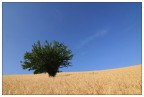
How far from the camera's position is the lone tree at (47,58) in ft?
73.6

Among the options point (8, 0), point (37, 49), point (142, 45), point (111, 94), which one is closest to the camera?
point (111, 94)

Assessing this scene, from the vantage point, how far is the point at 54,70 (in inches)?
918

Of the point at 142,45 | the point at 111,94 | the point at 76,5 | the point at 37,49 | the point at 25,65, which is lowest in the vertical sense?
the point at 111,94

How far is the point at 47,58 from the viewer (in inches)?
882

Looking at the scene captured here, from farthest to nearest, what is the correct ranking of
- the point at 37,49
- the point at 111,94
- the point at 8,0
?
the point at 37,49 < the point at 8,0 < the point at 111,94

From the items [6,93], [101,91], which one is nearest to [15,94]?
[6,93]

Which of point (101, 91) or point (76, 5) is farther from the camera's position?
point (76, 5)

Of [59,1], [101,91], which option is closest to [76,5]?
[59,1]

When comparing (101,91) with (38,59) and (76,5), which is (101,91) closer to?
(76,5)

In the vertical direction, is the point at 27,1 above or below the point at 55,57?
below

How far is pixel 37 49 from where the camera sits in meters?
22.7

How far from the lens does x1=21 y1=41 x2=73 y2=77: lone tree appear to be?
73.6 ft

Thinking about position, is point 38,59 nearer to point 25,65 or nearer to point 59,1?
point 25,65

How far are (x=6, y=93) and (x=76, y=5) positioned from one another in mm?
3943
